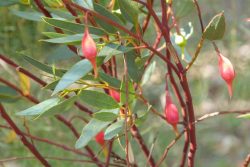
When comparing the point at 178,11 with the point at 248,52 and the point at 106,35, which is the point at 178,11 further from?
the point at 248,52

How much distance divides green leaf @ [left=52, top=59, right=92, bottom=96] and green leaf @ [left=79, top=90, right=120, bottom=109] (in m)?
0.05

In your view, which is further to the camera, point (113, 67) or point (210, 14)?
point (210, 14)

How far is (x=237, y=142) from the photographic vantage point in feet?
11.9

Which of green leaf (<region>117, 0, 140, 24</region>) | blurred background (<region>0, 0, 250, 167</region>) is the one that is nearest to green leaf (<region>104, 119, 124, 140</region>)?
green leaf (<region>117, 0, 140, 24</region>)

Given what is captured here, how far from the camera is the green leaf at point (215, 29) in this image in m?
0.70

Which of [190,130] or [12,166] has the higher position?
[190,130]

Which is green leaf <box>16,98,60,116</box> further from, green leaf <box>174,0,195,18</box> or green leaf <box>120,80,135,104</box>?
green leaf <box>174,0,195,18</box>

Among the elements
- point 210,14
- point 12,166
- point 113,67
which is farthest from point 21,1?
point 210,14

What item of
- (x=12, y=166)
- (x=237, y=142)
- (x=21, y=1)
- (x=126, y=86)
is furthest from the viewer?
(x=237, y=142)

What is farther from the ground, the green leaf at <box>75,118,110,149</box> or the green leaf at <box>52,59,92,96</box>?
the green leaf at <box>52,59,92,96</box>

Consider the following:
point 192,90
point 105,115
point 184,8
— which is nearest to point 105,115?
point 105,115

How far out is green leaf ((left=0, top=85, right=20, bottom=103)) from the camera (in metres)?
0.98

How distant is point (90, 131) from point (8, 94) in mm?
275

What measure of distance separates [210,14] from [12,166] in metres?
1.03
